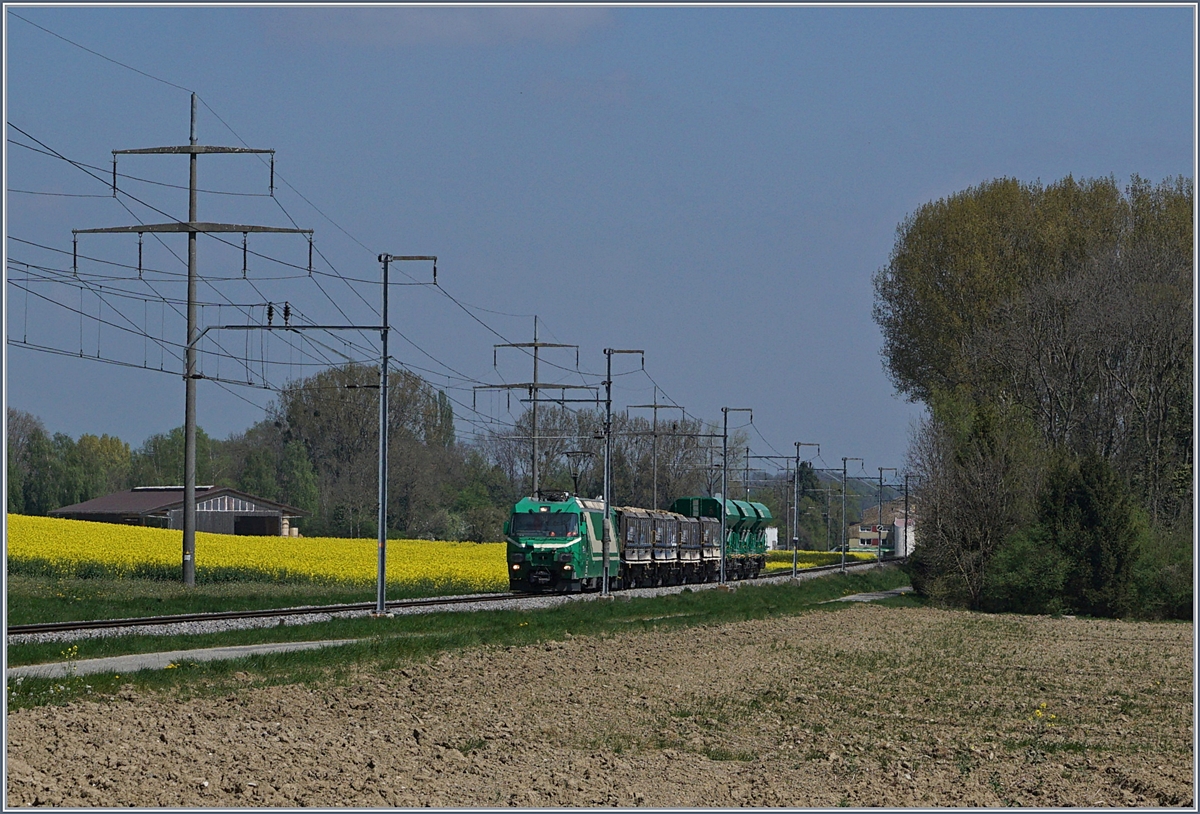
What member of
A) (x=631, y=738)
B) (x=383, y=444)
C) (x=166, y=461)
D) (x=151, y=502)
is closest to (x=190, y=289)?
(x=383, y=444)

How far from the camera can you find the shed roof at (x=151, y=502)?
90.8m

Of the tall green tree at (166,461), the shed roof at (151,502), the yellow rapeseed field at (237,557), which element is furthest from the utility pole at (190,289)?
the tall green tree at (166,461)

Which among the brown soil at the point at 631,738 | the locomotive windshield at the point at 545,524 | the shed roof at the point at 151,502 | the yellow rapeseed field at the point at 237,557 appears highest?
the shed roof at the point at 151,502

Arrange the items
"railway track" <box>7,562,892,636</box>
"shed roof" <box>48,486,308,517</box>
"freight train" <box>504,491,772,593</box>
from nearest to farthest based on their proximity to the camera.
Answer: "railway track" <box>7,562,892,636</box>
"freight train" <box>504,491,772,593</box>
"shed roof" <box>48,486,308,517</box>

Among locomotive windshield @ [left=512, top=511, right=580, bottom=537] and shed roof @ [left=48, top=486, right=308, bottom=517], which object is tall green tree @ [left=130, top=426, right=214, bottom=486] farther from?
locomotive windshield @ [left=512, top=511, right=580, bottom=537]

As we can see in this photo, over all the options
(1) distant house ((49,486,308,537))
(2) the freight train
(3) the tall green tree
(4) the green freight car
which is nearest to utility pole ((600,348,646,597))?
(2) the freight train

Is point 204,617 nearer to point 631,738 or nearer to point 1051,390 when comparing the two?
point 631,738

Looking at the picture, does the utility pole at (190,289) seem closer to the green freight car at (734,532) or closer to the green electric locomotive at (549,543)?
the green electric locomotive at (549,543)

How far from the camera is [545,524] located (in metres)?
50.9

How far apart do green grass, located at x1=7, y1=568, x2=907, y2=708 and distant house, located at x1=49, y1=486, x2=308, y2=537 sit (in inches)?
1993

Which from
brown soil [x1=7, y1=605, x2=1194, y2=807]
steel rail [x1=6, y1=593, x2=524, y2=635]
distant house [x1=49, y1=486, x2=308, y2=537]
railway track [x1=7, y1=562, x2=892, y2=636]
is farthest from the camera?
distant house [x1=49, y1=486, x2=308, y2=537]

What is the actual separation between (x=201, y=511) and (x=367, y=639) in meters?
A: 69.1

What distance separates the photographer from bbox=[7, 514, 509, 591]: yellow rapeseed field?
4800 cm

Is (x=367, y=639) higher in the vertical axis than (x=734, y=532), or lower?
lower
